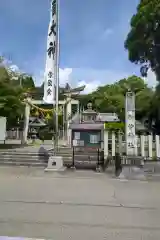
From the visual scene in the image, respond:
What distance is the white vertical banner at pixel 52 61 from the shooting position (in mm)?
12727

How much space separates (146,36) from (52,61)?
352 inches

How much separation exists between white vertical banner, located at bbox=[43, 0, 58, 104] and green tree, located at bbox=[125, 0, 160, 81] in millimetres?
7358

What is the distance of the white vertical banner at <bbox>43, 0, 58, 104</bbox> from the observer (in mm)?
12727

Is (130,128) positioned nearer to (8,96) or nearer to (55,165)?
(55,165)

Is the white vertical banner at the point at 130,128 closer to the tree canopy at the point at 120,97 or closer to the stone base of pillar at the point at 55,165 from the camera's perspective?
→ the stone base of pillar at the point at 55,165

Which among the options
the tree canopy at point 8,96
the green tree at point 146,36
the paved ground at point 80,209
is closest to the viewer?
the paved ground at point 80,209

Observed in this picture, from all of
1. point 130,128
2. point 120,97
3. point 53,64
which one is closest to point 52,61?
point 53,64

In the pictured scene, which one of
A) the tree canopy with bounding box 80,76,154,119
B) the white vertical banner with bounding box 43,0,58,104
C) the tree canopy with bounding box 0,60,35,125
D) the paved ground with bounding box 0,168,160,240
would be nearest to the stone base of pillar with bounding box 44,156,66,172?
the paved ground with bounding box 0,168,160,240

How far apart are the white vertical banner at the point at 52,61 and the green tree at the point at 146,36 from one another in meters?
7.36

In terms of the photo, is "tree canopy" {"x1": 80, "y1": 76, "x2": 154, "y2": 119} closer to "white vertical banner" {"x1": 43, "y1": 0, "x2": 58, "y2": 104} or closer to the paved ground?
"white vertical banner" {"x1": 43, "y1": 0, "x2": 58, "y2": 104}

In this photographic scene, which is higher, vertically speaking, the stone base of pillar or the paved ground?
the stone base of pillar

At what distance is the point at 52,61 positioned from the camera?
12867 mm

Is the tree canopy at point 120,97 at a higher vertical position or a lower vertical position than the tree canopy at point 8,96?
higher

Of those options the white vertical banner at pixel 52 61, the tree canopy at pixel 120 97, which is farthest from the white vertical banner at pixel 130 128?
the tree canopy at pixel 120 97
